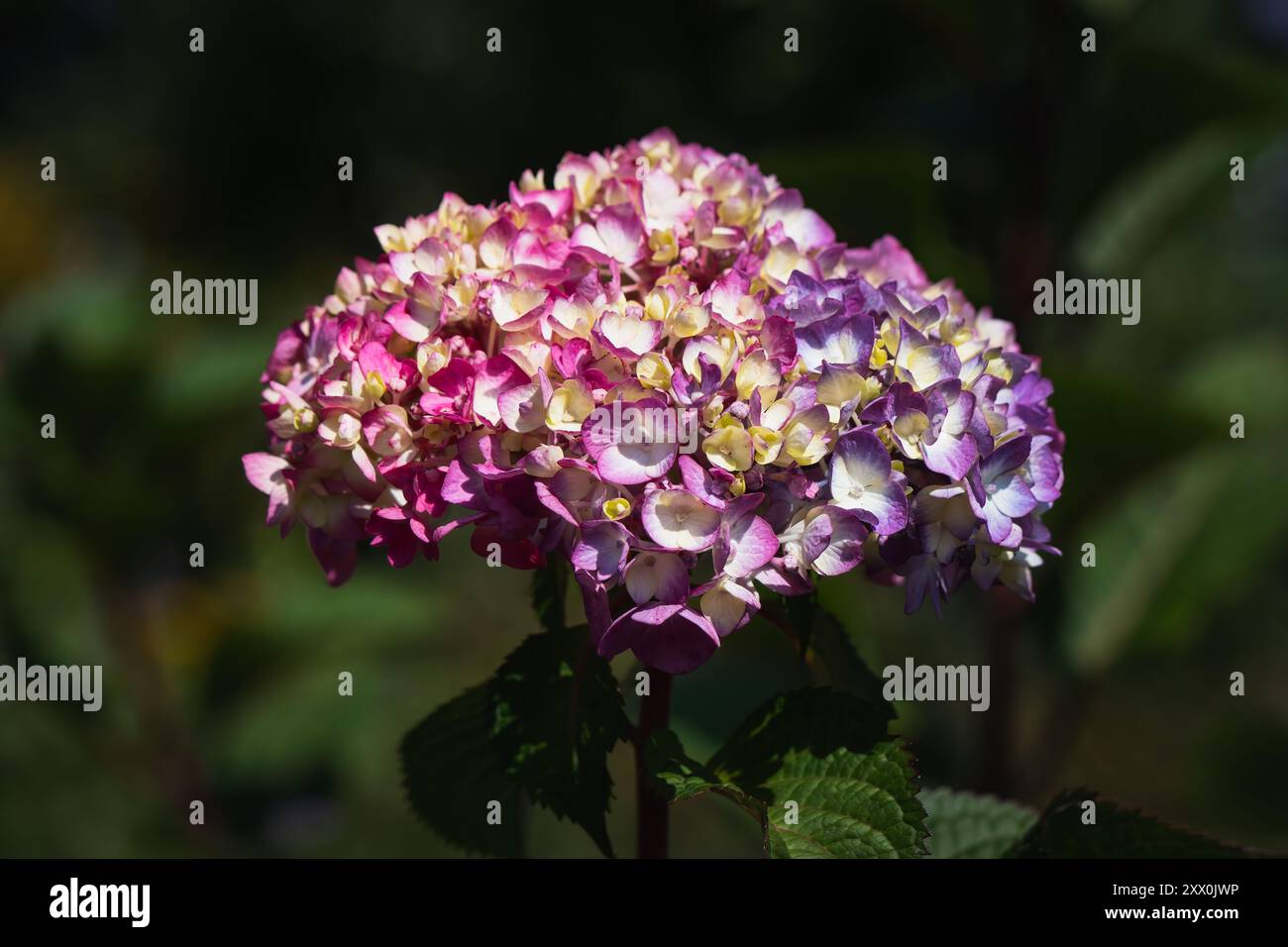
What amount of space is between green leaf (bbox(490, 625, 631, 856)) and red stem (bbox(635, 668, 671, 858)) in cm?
4

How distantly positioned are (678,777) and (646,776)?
0.08 m

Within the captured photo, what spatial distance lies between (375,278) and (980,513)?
41 centimetres

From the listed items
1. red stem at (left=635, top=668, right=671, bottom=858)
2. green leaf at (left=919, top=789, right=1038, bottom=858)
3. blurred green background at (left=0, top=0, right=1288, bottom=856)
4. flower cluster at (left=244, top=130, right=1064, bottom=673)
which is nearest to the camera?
flower cluster at (left=244, top=130, right=1064, bottom=673)

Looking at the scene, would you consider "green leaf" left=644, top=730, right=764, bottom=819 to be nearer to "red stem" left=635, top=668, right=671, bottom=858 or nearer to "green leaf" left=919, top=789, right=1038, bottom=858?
"red stem" left=635, top=668, right=671, bottom=858

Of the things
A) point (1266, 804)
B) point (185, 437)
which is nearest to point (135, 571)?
point (185, 437)

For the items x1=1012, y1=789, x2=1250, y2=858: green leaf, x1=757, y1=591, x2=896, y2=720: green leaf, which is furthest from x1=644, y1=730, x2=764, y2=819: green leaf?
x1=1012, y1=789, x2=1250, y2=858: green leaf

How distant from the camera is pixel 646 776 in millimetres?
784

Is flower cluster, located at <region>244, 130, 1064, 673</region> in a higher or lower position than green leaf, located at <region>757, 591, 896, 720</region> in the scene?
higher

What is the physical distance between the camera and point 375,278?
797 mm

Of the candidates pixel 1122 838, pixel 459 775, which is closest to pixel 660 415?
pixel 459 775

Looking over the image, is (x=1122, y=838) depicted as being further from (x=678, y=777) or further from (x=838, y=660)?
(x=678, y=777)

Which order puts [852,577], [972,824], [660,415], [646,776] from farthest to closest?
1. [852,577]
2. [972,824]
3. [646,776]
4. [660,415]

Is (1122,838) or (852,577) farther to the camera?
(852,577)

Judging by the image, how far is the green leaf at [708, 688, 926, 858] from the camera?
69 cm
